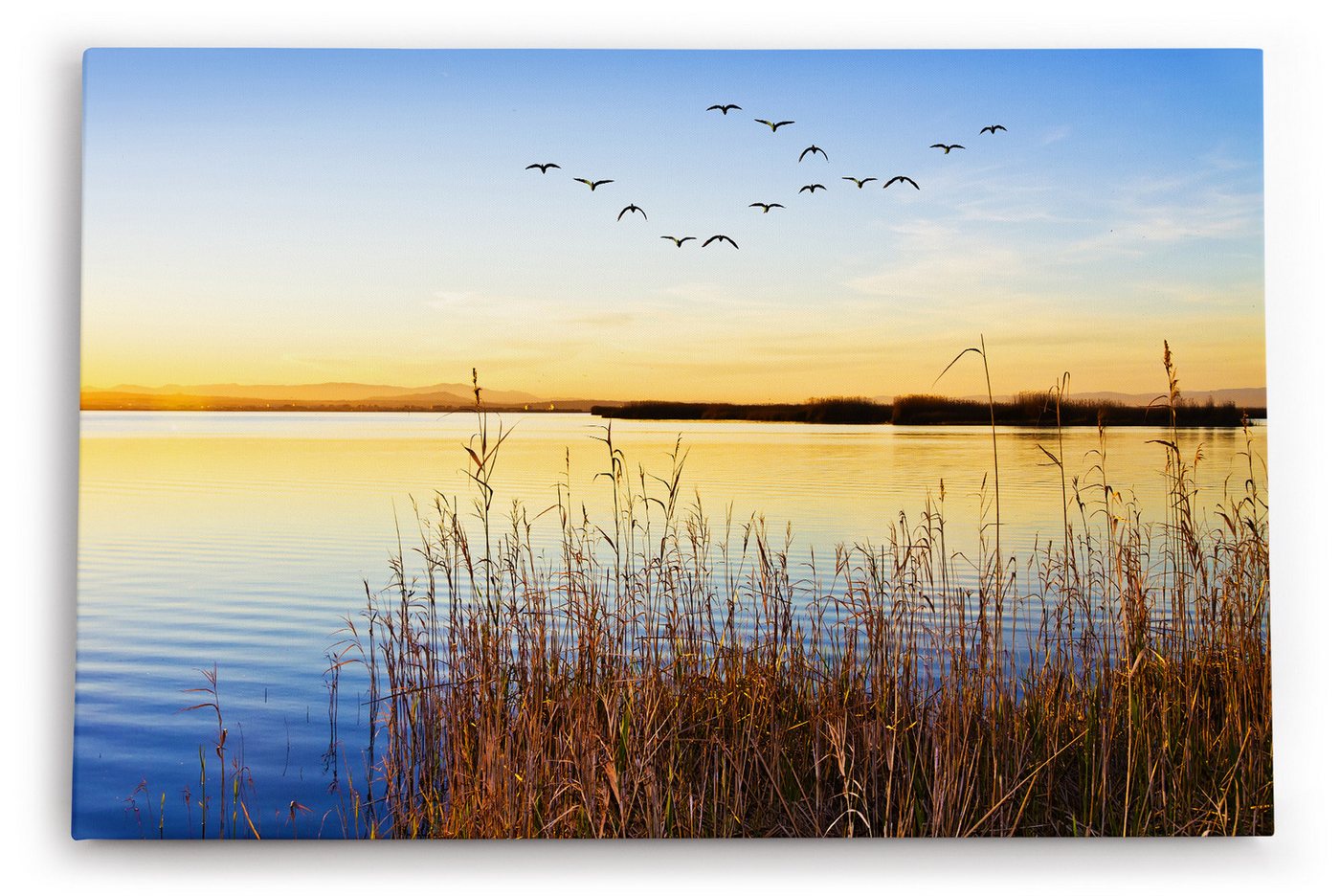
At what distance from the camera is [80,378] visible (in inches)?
102

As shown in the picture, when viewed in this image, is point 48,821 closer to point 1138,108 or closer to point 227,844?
point 227,844

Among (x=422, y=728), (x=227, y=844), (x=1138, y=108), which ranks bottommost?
(x=227, y=844)

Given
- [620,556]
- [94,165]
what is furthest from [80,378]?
[620,556]

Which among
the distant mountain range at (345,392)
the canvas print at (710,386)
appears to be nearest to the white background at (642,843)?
the canvas print at (710,386)

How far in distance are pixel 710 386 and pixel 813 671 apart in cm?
79

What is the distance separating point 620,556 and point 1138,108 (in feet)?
5.92

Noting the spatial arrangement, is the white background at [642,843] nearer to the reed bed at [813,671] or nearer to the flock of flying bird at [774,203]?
the reed bed at [813,671]

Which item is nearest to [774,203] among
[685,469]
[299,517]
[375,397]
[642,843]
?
[685,469]

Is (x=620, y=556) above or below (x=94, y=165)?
below

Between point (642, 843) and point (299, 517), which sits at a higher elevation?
point (299, 517)

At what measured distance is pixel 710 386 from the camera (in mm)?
2650

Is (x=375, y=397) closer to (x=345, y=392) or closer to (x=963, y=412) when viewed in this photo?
(x=345, y=392)

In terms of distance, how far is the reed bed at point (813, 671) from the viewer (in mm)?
2582

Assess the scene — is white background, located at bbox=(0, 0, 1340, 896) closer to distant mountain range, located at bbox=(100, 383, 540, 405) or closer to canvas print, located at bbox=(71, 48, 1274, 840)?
canvas print, located at bbox=(71, 48, 1274, 840)
